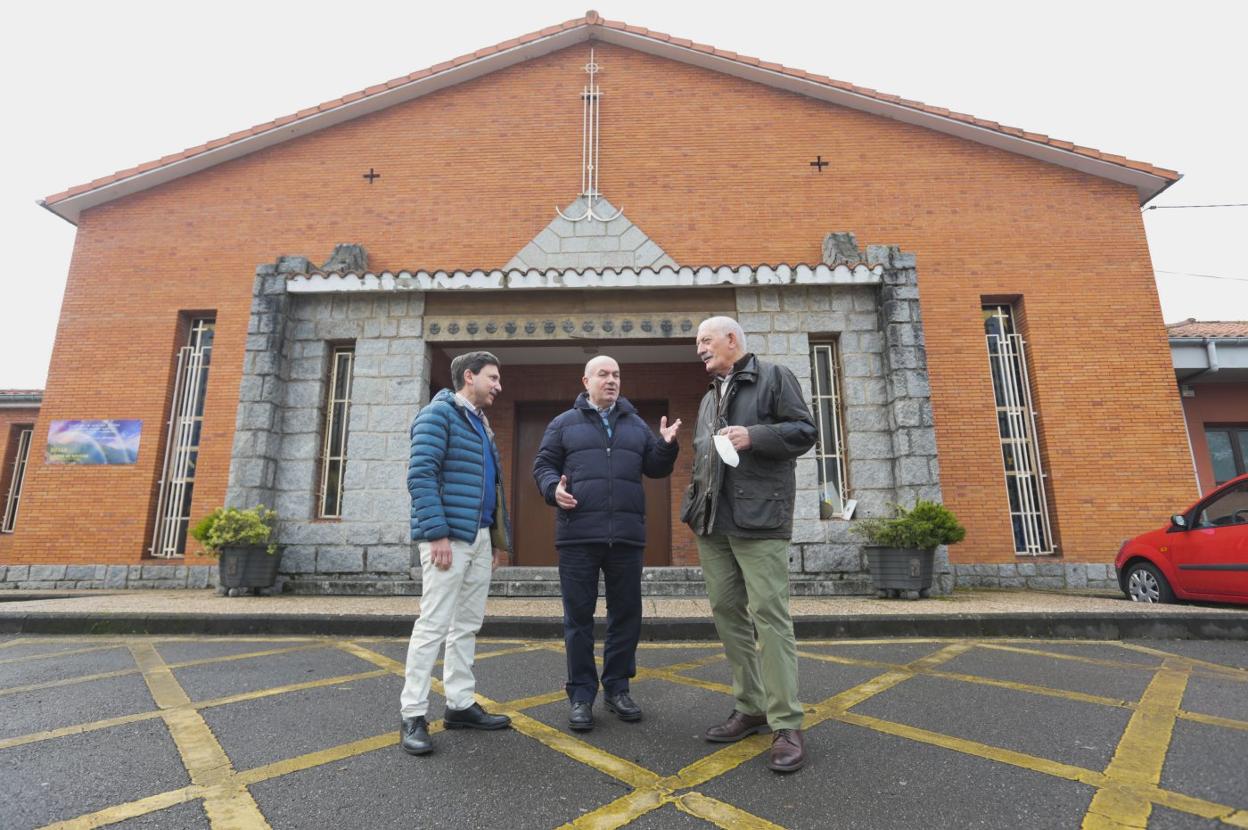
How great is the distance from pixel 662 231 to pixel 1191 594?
28.0 feet

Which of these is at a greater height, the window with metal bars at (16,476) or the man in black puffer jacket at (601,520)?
the window with metal bars at (16,476)

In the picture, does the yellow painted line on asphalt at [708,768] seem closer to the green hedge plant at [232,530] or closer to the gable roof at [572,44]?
the green hedge plant at [232,530]

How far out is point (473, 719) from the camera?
3.03 m

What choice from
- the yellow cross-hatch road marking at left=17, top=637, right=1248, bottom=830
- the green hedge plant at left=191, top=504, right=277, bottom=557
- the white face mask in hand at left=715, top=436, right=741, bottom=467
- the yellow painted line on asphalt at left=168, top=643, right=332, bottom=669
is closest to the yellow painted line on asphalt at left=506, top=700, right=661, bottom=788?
the yellow cross-hatch road marking at left=17, top=637, right=1248, bottom=830

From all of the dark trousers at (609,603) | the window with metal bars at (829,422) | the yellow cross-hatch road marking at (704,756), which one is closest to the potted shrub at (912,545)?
the window with metal bars at (829,422)

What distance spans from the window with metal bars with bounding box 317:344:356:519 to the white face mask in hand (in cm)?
680

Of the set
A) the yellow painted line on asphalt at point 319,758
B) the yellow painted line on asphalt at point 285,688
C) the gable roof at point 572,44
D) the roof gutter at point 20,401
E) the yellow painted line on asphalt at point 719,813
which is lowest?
the yellow painted line on asphalt at point 719,813

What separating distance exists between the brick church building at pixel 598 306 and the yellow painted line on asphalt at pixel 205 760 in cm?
408

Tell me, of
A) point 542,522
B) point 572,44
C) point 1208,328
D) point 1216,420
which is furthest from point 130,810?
point 1208,328

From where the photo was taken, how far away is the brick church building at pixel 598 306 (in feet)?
27.0

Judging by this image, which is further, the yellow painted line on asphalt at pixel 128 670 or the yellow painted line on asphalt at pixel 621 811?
the yellow painted line on asphalt at pixel 128 670

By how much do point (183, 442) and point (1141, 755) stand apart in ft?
39.4

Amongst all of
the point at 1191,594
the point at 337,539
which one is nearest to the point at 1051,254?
the point at 1191,594

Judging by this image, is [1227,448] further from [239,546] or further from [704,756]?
[239,546]
